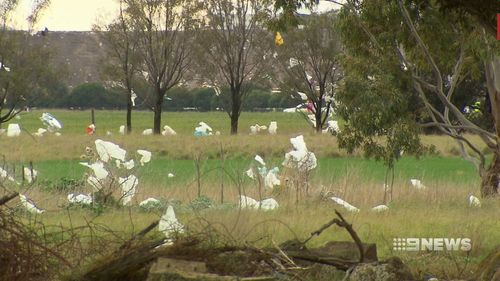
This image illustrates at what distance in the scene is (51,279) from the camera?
6566mm

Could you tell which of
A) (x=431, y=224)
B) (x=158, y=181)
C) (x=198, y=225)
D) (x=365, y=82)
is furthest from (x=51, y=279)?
(x=158, y=181)

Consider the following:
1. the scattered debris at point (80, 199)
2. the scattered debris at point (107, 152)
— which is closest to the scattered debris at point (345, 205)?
the scattered debris at point (107, 152)

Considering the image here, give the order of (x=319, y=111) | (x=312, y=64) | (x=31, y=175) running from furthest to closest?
(x=319, y=111) < (x=312, y=64) < (x=31, y=175)

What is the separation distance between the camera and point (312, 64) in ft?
160

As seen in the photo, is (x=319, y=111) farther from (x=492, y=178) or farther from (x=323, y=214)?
(x=323, y=214)

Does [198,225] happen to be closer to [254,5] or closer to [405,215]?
[405,215]

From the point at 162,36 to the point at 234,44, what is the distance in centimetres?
334

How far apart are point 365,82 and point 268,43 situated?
106 ft

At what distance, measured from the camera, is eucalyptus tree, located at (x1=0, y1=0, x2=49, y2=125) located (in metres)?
41.7

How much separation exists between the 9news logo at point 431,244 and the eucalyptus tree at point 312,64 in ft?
117

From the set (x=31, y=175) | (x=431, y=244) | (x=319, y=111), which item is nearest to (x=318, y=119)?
(x=319, y=111)

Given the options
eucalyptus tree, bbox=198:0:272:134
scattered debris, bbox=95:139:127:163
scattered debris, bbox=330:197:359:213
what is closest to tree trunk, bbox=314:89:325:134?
eucalyptus tree, bbox=198:0:272:134

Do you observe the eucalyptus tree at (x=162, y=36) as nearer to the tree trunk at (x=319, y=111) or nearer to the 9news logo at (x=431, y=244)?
the tree trunk at (x=319, y=111)

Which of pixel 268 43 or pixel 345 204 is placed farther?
pixel 268 43
